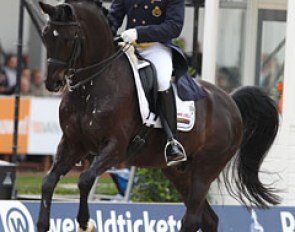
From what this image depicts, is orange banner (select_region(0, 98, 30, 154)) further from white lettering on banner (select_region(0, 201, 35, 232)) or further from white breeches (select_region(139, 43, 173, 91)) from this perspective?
white breeches (select_region(139, 43, 173, 91))

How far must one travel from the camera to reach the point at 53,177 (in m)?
8.09

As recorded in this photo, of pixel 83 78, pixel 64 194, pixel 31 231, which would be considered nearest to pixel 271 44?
pixel 64 194

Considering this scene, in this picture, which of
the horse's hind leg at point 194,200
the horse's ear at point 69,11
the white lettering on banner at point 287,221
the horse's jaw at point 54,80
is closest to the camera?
the horse's jaw at point 54,80

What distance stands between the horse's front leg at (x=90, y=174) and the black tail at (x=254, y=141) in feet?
7.52

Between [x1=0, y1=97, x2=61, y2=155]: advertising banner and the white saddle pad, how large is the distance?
660cm

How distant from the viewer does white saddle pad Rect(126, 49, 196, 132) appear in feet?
27.4

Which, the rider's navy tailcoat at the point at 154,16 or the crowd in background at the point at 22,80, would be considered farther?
the crowd in background at the point at 22,80

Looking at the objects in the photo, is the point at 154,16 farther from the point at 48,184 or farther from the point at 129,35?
the point at 48,184

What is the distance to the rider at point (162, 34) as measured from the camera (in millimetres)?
8555

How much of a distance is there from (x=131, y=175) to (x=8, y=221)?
273cm

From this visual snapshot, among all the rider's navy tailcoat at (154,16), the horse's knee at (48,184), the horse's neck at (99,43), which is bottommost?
the horse's knee at (48,184)

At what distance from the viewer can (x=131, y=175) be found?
12336 millimetres

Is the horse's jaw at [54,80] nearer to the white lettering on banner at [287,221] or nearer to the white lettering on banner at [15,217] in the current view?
the white lettering on banner at [15,217]

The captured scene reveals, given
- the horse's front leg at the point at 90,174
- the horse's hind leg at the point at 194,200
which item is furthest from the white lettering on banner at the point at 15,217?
the horse's front leg at the point at 90,174
